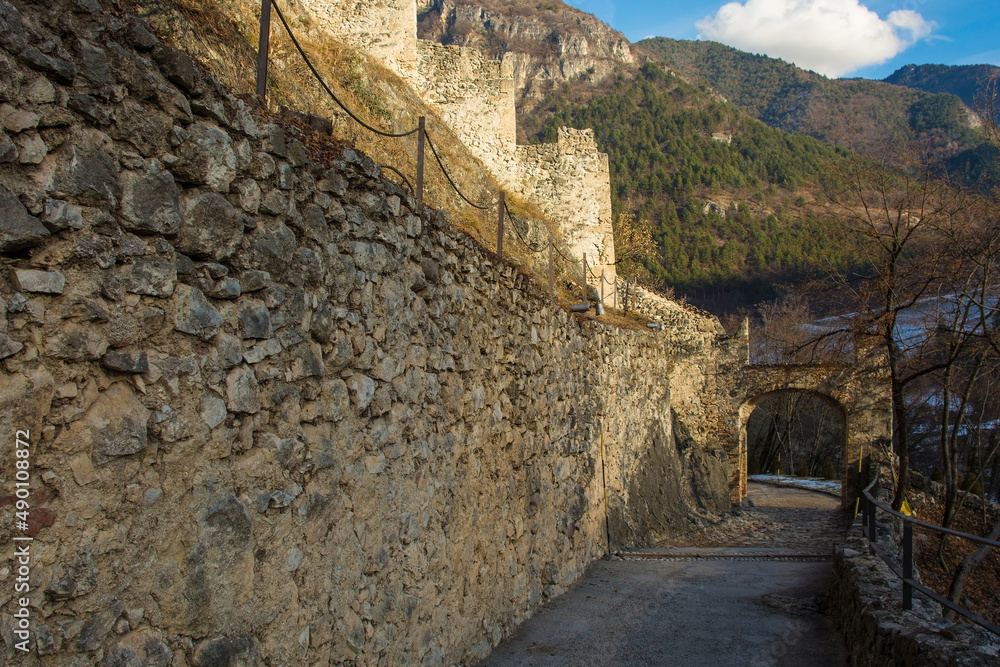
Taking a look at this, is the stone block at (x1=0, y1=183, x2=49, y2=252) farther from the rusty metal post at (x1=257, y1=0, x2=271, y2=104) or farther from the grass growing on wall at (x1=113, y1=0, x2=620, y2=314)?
the grass growing on wall at (x1=113, y1=0, x2=620, y2=314)

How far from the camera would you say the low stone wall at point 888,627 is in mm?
3730

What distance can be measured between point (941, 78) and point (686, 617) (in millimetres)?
106482

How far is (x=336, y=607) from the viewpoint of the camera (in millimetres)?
3246

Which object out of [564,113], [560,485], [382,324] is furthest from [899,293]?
[564,113]

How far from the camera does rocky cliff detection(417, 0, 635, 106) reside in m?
83.1

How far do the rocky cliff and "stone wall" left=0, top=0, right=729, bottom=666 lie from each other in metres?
76.8

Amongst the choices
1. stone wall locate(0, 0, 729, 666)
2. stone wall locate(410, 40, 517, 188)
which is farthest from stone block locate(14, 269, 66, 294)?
stone wall locate(410, 40, 517, 188)

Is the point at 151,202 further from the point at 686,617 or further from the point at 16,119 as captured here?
the point at 686,617

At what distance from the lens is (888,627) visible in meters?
4.55

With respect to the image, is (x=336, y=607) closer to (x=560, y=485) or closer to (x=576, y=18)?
(x=560, y=485)

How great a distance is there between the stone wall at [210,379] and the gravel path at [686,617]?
1310 mm

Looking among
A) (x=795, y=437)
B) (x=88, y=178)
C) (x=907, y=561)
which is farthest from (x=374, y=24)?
(x=795, y=437)

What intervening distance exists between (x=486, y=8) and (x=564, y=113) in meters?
37.5

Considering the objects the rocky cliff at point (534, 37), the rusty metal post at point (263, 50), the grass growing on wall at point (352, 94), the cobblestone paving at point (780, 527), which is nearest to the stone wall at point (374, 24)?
the grass growing on wall at point (352, 94)
